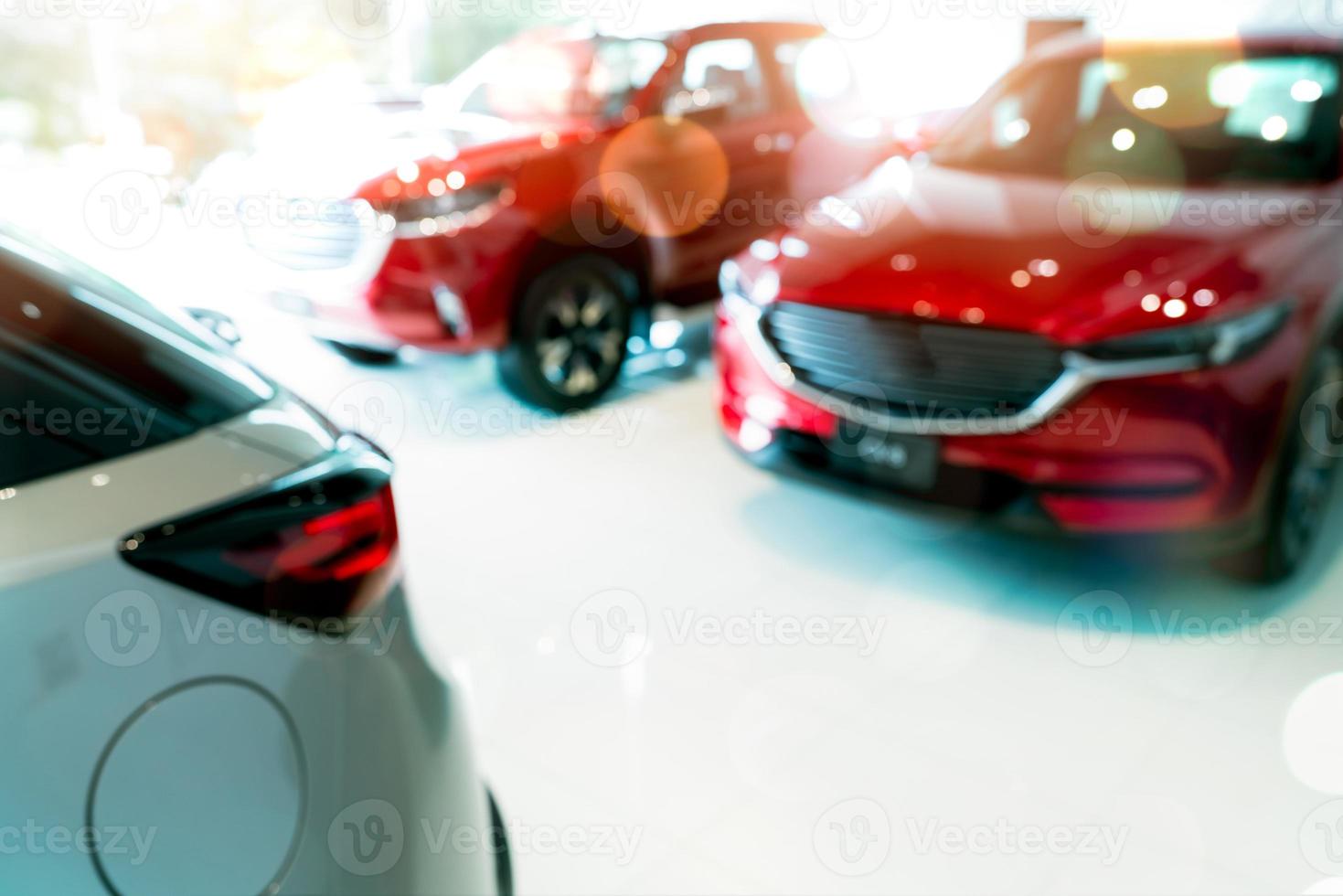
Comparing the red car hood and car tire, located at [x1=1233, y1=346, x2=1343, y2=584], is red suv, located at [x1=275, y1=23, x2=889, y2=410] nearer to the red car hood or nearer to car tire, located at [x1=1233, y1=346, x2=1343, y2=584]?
the red car hood

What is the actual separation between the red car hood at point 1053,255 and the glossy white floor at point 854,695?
56 centimetres

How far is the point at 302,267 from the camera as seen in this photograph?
13.9 ft

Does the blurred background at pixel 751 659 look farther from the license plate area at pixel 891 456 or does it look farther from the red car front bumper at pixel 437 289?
the red car front bumper at pixel 437 289

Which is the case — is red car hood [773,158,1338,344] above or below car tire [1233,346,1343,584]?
above

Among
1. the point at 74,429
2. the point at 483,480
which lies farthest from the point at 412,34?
the point at 74,429

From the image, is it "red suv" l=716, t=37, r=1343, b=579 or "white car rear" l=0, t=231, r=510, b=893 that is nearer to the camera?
"white car rear" l=0, t=231, r=510, b=893

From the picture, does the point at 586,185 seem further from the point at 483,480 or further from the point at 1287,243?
the point at 1287,243

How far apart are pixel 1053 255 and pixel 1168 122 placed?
0.97 metres

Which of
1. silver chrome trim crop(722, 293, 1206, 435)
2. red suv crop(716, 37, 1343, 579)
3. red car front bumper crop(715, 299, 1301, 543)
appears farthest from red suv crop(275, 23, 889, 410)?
red car front bumper crop(715, 299, 1301, 543)

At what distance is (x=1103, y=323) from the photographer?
8.55ft

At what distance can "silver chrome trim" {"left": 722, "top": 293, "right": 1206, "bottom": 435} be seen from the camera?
259 cm

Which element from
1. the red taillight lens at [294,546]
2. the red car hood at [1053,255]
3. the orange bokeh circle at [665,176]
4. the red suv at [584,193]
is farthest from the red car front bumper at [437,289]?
the red taillight lens at [294,546]

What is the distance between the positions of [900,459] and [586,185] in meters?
2.01

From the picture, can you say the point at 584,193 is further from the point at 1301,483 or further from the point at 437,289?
the point at 1301,483
